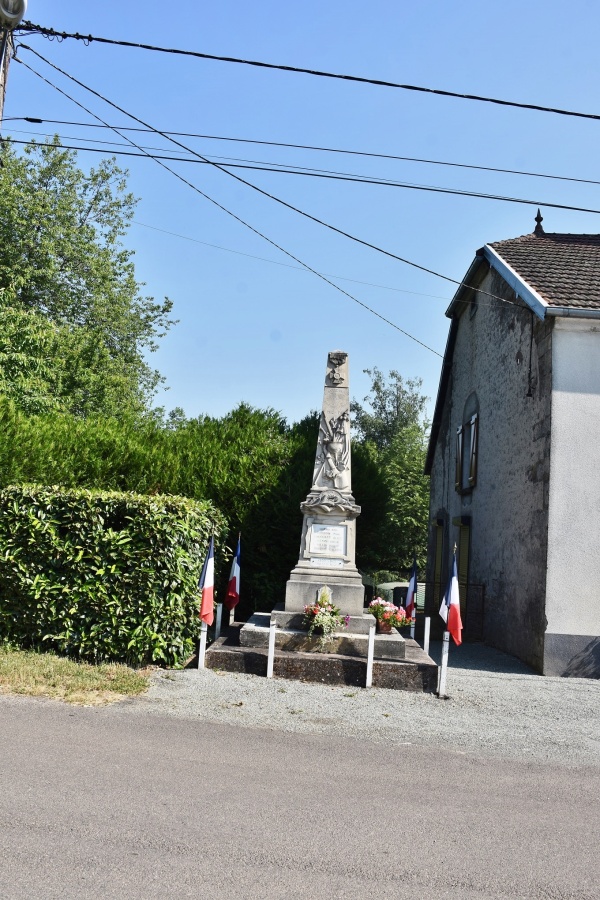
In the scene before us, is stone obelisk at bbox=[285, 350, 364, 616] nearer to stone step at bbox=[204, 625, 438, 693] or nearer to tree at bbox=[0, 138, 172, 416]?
stone step at bbox=[204, 625, 438, 693]

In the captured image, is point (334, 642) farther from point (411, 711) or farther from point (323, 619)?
point (411, 711)

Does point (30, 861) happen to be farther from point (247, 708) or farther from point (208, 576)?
point (208, 576)

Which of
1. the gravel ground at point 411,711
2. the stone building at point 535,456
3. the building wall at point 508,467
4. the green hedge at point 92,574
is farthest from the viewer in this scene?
the building wall at point 508,467

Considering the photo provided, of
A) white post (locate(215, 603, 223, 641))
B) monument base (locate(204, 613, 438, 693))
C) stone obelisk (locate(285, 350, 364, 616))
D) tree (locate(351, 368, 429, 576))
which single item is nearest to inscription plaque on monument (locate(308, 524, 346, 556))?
stone obelisk (locate(285, 350, 364, 616))

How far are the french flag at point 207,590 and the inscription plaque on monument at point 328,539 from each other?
2058 mm

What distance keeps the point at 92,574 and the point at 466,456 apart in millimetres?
11404

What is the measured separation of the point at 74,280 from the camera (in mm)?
27156

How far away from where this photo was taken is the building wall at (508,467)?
11.9 meters

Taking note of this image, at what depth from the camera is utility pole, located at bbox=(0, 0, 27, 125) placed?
8.81 meters

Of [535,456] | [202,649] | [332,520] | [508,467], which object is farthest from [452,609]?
[508,467]

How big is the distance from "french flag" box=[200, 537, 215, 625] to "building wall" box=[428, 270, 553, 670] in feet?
17.0

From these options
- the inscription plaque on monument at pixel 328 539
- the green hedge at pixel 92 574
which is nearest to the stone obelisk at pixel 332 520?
the inscription plaque on monument at pixel 328 539

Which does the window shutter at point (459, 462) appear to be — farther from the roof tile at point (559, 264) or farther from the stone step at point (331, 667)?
the stone step at point (331, 667)

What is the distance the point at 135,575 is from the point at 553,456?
260 inches
